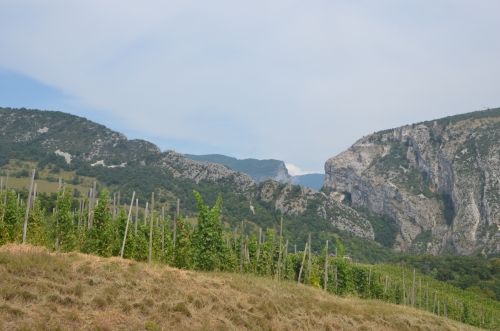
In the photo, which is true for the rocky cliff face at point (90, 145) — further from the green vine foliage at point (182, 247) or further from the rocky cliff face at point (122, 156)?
the green vine foliage at point (182, 247)

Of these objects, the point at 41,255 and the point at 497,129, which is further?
the point at 497,129

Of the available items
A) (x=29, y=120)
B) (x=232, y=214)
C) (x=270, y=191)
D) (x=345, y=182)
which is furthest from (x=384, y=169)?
(x=29, y=120)

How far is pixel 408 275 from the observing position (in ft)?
204

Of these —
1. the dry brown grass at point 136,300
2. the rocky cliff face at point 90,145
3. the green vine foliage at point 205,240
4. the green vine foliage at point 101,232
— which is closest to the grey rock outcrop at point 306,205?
the rocky cliff face at point 90,145

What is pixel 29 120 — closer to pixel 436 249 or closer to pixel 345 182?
pixel 345 182

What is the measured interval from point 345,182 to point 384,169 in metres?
24.6

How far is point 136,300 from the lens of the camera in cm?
1006

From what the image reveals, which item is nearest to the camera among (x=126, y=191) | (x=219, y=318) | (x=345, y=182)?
(x=219, y=318)

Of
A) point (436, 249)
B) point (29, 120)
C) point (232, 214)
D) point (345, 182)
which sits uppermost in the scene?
point (29, 120)

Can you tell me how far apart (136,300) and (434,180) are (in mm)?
157730

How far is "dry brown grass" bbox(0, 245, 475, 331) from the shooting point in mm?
8554

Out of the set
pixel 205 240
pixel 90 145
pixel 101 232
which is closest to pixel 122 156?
pixel 90 145

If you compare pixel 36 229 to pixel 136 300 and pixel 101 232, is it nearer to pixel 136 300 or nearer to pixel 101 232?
pixel 101 232

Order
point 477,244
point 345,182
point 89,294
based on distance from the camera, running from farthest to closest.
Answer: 1. point 345,182
2. point 477,244
3. point 89,294
